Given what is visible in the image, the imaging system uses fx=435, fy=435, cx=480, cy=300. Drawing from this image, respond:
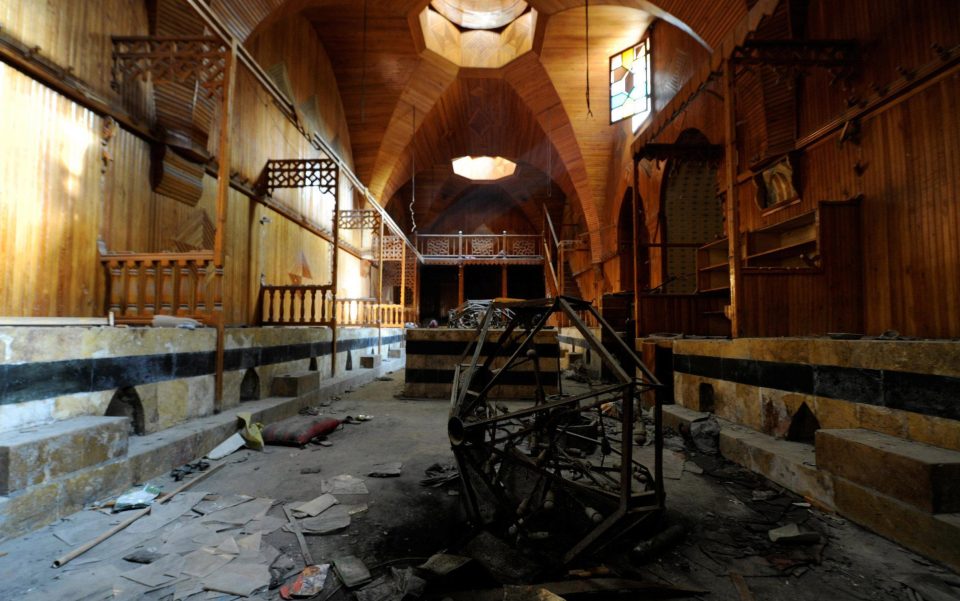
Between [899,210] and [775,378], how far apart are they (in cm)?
326

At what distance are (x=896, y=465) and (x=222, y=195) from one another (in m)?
6.14

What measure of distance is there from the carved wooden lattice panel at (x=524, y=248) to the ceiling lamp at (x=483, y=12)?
10.7 m

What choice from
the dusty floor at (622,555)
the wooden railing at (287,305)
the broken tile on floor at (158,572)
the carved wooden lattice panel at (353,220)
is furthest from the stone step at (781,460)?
the carved wooden lattice panel at (353,220)

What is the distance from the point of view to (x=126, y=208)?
5.71 meters

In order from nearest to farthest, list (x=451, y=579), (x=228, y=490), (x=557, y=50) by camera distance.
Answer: (x=451, y=579)
(x=228, y=490)
(x=557, y=50)

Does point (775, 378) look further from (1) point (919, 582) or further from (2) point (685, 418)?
(1) point (919, 582)

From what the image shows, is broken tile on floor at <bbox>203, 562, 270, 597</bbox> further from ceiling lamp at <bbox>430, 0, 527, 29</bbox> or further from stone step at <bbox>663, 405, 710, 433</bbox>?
ceiling lamp at <bbox>430, 0, 527, 29</bbox>

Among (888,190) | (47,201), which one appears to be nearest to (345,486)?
(47,201)

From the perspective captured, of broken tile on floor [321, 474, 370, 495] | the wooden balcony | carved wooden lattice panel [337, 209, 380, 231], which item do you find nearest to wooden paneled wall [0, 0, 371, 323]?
broken tile on floor [321, 474, 370, 495]

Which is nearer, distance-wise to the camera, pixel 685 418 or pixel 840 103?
pixel 685 418

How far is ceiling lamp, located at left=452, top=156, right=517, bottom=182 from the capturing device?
2222 centimetres

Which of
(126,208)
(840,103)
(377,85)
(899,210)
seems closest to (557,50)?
(377,85)

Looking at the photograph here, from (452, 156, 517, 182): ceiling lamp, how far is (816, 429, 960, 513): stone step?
2052 cm

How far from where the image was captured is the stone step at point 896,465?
7.52 ft
